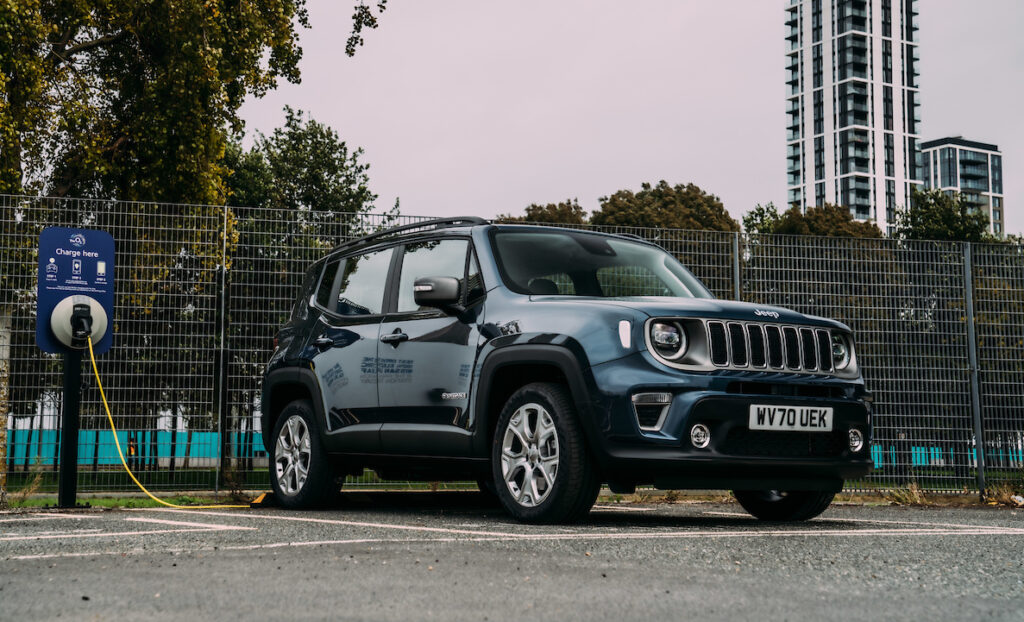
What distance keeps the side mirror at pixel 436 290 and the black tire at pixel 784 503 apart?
232 centimetres

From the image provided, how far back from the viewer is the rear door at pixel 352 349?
334 inches

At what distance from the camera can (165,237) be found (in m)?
11.0

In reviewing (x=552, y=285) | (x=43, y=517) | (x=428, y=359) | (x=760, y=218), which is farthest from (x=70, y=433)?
(x=760, y=218)

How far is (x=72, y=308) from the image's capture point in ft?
31.6

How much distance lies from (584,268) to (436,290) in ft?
3.86

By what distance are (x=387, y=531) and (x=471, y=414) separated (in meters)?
1.15

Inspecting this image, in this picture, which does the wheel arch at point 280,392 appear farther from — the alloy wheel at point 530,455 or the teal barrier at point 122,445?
the alloy wheel at point 530,455

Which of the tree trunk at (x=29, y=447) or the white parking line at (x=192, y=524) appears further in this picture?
the tree trunk at (x=29, y=447)

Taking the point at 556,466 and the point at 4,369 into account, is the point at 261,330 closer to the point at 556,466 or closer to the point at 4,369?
the point at 4,369

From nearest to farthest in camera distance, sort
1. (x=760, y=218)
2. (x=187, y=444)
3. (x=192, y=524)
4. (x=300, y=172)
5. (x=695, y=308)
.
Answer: (x=695, y=308), (x=192, y=524), (x=187, y=444), (x=300, y=172), (x=760, y=218)

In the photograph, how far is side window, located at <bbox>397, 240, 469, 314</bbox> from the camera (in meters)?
8.13

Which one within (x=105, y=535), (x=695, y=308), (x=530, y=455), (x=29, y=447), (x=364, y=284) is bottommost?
(x=105, y=535)

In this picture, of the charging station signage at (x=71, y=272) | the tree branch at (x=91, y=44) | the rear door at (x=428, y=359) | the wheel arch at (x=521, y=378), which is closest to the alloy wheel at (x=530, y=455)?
the wheel arch at (x=521, y=378)

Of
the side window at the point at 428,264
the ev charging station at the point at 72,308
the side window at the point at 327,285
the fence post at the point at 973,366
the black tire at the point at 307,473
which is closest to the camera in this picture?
the side window at the point at 428,264
